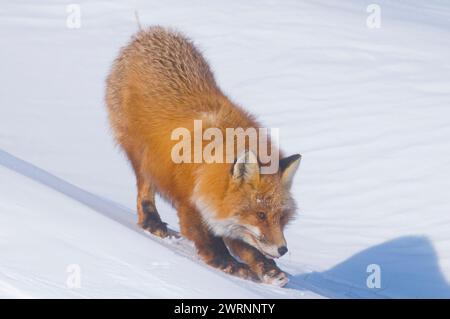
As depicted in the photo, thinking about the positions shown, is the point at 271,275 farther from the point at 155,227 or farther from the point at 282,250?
the point at 155,227

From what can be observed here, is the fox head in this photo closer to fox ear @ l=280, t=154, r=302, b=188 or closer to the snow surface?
fox ear @ l=280, t=154, r=302, b=188

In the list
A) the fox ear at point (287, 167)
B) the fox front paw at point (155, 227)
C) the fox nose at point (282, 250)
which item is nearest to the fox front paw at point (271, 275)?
the fox nose at point (282, 250)

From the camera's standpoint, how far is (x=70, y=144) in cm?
1299

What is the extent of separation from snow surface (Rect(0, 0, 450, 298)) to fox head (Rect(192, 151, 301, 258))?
0.35 meters

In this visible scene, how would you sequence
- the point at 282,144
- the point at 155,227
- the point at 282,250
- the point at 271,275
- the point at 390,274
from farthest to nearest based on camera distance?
the point at 282,144 → the point at 390,274 → the point at 155,227 → the point at 271,275 → the point at 282,250

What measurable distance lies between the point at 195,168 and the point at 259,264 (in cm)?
87

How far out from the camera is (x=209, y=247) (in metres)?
7.17

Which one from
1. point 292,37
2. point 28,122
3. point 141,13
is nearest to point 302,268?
point 28,122

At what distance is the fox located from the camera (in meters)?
6.81

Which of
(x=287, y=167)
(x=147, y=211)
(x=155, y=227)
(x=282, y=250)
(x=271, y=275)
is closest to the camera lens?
(x=282, y=250)

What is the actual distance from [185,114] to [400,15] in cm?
1107

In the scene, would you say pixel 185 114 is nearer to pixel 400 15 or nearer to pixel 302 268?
pixel 302 268

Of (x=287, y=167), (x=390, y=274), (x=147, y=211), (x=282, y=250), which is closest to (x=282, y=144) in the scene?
(x=390, y=274)

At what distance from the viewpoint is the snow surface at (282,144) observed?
6312 millimetres
